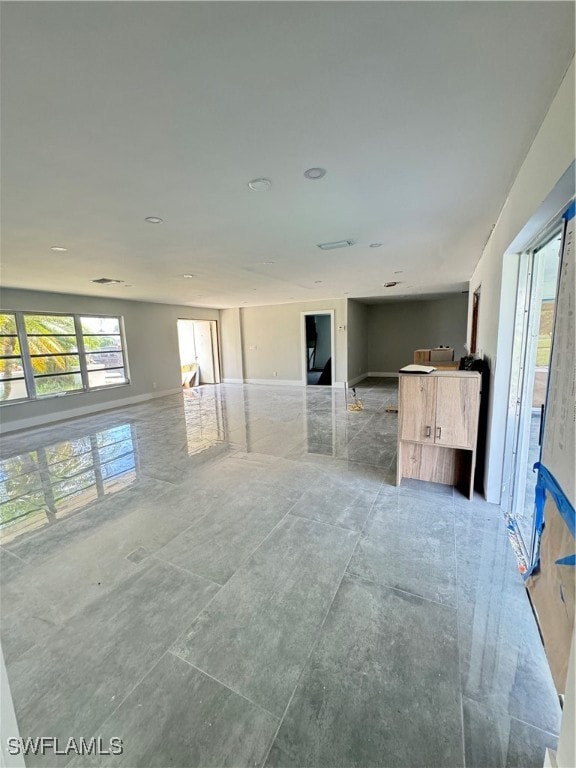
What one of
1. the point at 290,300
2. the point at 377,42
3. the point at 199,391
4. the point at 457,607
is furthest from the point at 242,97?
the point at 199,391

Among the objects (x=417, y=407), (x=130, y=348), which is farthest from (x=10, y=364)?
(x=417, y=407)

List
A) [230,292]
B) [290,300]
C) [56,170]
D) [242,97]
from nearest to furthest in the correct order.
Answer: [242,97], [56,170], [230,292], [290,300]

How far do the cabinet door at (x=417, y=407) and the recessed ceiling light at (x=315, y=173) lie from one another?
5.78ft

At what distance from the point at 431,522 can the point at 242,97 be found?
289 centimetres

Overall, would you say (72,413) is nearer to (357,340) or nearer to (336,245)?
(336,245)

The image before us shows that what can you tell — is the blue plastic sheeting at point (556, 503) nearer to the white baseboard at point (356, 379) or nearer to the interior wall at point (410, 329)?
the white baseboard at point (356, 379)

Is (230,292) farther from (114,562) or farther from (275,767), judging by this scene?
(275,767)

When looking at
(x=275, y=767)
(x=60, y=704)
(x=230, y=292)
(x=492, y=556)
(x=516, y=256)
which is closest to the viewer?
(x=275, y=767)

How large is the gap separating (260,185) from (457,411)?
2.39 metres

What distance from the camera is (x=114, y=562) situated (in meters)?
2.06

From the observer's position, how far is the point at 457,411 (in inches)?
105

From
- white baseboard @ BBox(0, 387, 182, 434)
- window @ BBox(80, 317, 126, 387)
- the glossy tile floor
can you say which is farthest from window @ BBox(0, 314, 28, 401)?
the glossy tile floor

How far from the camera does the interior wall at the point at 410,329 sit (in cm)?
920

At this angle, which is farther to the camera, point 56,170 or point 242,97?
point 56,170
